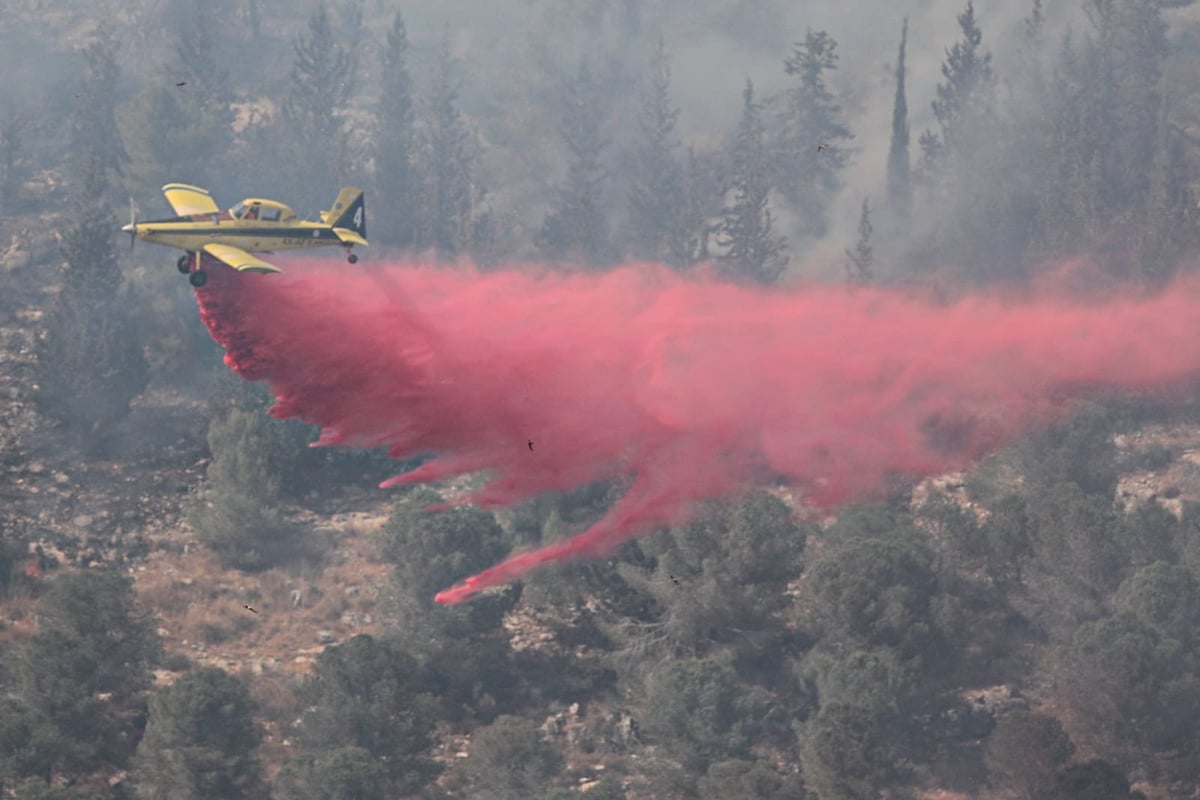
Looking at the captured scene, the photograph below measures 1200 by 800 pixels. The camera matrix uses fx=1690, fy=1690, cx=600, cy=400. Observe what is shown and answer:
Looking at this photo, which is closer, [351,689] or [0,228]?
[351,689]

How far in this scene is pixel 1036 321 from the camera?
69.8 meters

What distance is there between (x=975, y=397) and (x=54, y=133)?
294 feet

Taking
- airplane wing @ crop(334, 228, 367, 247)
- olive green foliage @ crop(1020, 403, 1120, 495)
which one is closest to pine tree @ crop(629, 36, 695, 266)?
olive green foliage @ crop(1020, 403, 1120, 495)

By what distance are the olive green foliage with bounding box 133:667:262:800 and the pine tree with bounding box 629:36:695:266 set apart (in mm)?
63212

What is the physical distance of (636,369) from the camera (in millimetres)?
55969

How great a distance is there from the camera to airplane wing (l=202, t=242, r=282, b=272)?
49.1 meters

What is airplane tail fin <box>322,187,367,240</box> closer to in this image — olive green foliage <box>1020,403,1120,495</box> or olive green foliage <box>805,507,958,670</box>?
olive green foliage <box>805,507,958,670</box>

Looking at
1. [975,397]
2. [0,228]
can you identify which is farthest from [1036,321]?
[0,228]

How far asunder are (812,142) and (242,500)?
8535cm

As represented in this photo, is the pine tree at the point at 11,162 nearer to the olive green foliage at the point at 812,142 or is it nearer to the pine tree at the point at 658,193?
the pine tree at the point at 658,193

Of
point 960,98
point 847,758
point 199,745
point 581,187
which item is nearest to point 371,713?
point 199,745

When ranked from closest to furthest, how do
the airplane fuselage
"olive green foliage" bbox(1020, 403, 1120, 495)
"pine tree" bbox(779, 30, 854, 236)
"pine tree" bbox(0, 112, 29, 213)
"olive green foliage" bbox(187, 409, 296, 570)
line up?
the airplane fuselage
"olive green foliage" bbox(187, 409, 296, 570)
"olive green foliage" bbox(1020, 403, 1120, 495)
"pine tree" bbox(0, 112, 29, 213)
"pine tree" bbox(779, 30, 854, 236)

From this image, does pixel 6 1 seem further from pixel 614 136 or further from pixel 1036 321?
pixel 1036 321

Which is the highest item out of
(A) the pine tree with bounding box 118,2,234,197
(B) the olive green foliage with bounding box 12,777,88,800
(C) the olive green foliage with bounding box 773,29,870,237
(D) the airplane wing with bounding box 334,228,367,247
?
(C) the olive green foliage with bounding box 773,29,870,237
